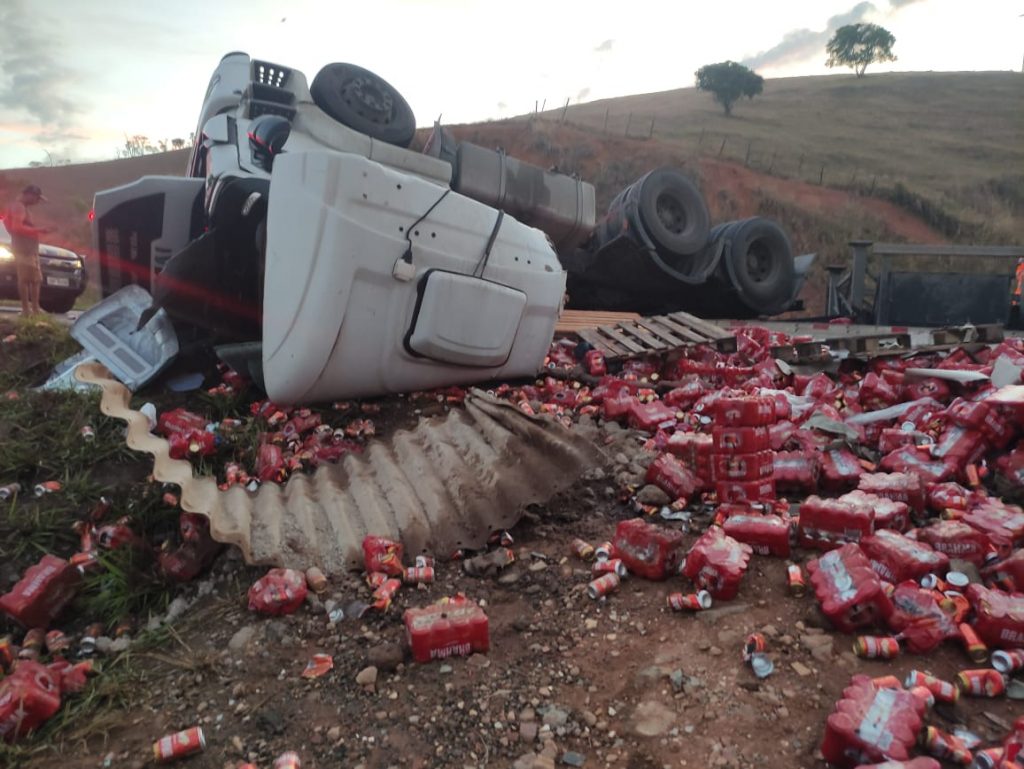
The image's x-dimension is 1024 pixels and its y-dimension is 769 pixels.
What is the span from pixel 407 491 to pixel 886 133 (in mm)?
39518

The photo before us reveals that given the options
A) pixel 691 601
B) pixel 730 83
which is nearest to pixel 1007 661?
pixel 691 601

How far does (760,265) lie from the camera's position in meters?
9.34

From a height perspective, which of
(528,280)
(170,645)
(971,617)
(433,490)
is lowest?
(170,645)

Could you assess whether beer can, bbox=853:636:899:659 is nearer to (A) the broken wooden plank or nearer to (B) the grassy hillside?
(A) the broken wooden plank

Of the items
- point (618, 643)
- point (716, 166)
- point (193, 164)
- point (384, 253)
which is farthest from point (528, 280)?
point (716, 166)

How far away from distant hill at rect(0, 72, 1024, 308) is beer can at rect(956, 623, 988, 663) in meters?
16.3

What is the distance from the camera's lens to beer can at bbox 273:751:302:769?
68.0 inches

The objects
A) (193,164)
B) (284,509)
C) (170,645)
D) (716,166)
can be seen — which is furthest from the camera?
(716,166)

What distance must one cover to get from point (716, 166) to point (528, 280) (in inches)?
933

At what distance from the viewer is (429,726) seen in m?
1.89

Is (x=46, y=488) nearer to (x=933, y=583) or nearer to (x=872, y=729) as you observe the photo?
(x=872, y=729)

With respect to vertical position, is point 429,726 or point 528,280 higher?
point 528,280

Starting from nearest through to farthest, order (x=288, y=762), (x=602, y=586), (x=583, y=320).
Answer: (x=288, y=762), (x=602, y=586), (x=583, y=320)

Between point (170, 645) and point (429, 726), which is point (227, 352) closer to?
point (170, 645)
